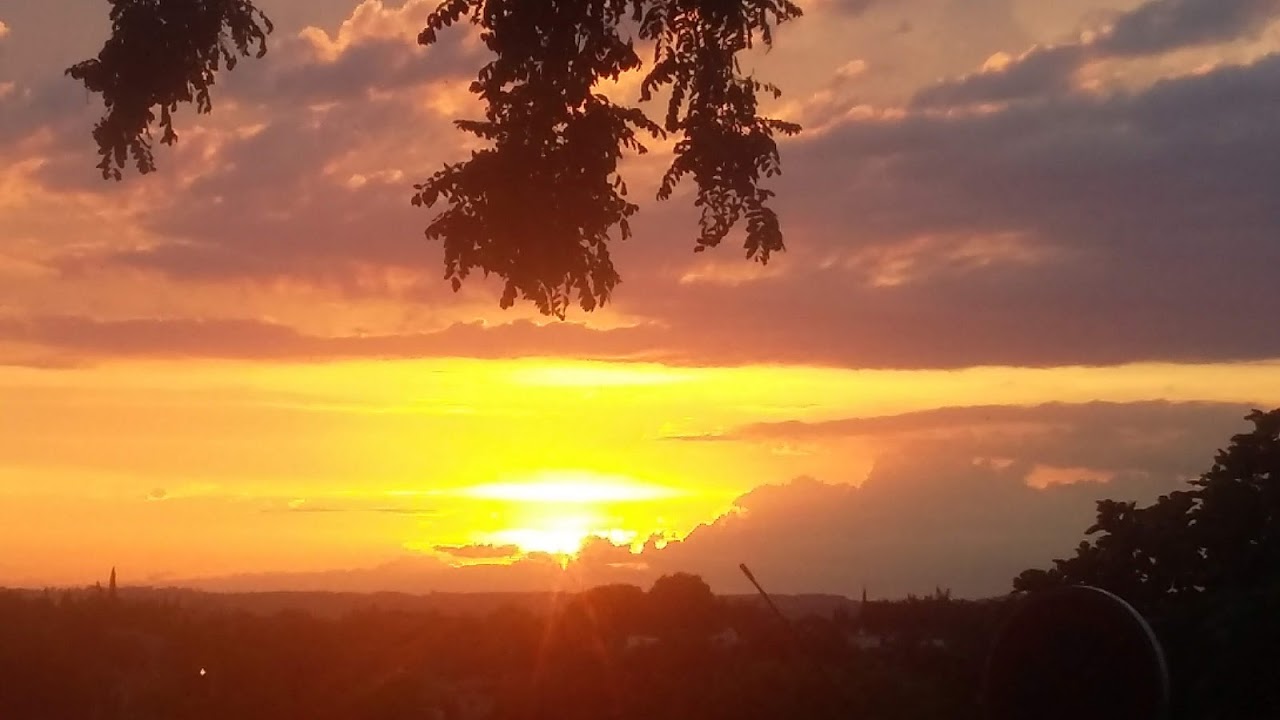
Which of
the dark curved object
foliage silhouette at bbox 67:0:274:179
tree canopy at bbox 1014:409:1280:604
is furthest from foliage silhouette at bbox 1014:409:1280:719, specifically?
foliage silhouette at bbox 67:0:274:179

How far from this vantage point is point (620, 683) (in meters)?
24.8

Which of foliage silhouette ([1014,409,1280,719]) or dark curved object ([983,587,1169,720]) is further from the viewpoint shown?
foliage silhouette ([1014,409,1280,719])

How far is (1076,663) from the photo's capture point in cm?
1405

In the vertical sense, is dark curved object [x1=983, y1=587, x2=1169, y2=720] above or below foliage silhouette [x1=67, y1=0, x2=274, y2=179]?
below

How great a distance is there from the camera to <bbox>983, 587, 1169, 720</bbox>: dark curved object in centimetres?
1350

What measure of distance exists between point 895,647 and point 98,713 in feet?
48.1

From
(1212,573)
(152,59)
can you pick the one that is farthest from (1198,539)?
(152,59)

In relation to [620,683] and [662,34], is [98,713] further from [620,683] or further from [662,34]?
[662,34]

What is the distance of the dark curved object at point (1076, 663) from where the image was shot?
13500 millimetres

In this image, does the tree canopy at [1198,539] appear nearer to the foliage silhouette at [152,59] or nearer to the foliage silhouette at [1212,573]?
the foliage silhouette at [1212,573]

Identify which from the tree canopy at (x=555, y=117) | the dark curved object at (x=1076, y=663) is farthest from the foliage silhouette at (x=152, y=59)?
the dark curved object at (x=1076, y=663)

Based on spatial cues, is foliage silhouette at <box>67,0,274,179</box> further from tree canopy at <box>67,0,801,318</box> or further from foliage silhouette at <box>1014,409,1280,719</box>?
foliage silhouette at <box>1014,409,1280,719</box>

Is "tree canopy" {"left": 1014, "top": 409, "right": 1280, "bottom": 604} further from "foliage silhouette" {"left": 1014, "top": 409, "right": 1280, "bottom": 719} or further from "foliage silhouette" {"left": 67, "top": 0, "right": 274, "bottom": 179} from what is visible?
"foliage silhouette" {"left": 67, "top": 0, "right": 274, "bottom": 179}

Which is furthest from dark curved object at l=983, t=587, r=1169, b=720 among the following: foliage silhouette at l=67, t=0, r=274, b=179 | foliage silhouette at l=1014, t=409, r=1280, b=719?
foliage silhouette at l=67, t=0, r=274, b=179
